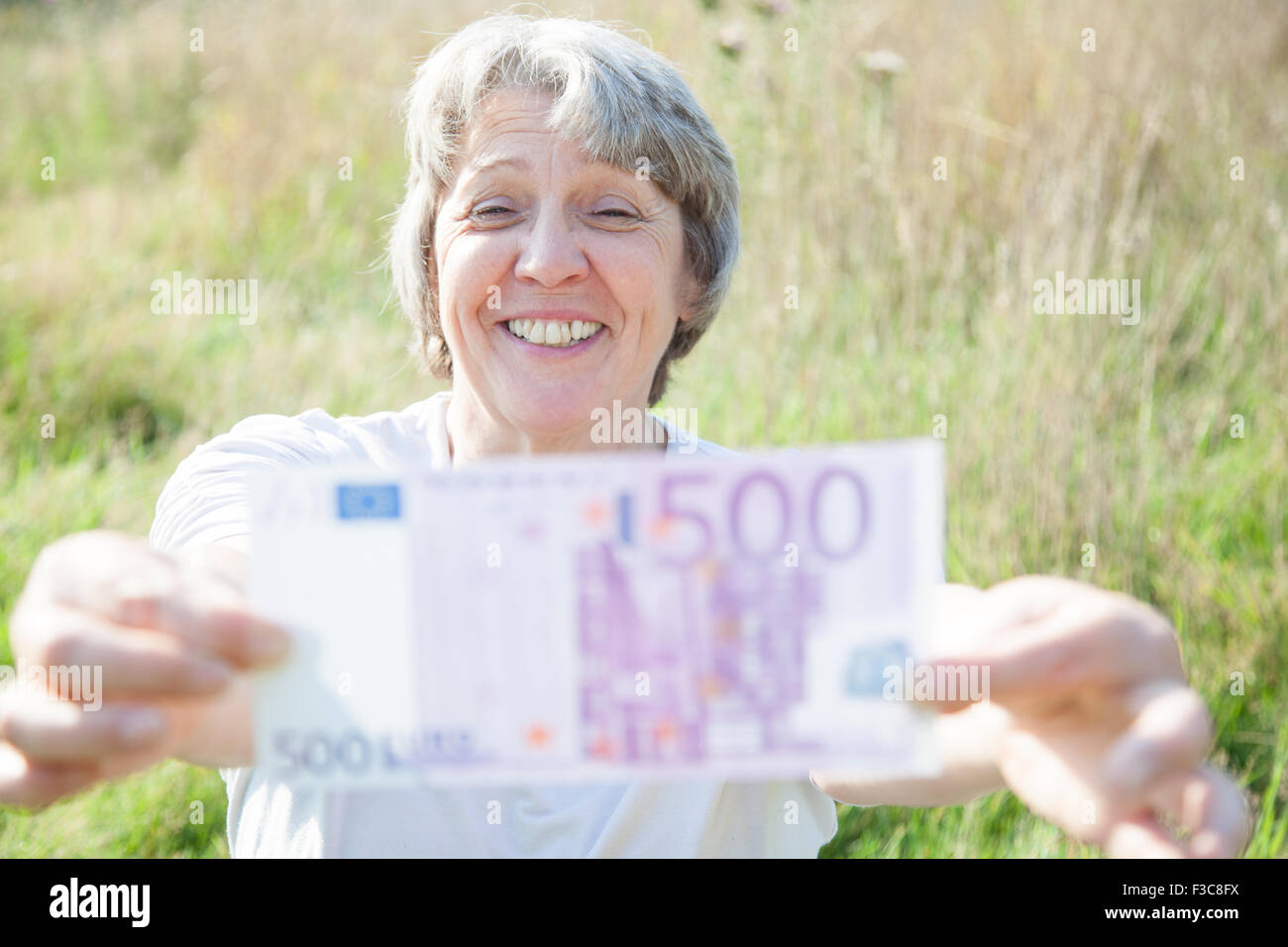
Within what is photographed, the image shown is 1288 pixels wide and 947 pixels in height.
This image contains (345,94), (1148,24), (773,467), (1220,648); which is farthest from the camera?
(345,94)

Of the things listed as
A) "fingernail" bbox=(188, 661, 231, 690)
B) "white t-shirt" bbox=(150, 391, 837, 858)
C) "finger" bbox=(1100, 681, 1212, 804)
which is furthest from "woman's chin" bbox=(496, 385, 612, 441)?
"finger" bbox=(1100, 681, 1212, 804)

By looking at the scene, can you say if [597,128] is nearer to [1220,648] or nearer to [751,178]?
[1220,648]

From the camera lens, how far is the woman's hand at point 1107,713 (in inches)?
38.0

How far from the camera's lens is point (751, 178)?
14.4ft

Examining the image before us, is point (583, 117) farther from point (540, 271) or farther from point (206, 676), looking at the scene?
point (206, 676)

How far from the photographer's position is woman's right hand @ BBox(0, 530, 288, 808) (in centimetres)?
98

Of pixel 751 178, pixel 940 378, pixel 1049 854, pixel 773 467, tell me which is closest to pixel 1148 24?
pixel 751 178

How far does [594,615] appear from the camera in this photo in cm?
111

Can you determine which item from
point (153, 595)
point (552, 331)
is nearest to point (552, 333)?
point (552, 331)

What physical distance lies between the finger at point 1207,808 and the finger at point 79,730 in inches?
35.4

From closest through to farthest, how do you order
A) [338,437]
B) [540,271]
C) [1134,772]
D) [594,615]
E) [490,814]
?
[1134,772] → [594,615] → [490,814] → [540,271] → [338,437]

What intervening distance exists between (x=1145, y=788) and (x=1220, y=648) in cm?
Answer: 209

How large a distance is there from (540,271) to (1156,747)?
3.89 ft

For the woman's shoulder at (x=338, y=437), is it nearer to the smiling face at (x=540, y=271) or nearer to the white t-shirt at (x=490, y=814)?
the white t-shirt at (x=490, y=814)
